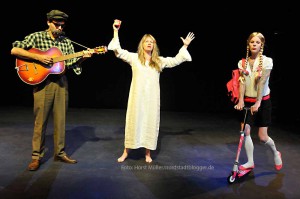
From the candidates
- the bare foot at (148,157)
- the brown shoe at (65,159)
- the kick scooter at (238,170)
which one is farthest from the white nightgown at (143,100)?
the kick scooter at (238,170)

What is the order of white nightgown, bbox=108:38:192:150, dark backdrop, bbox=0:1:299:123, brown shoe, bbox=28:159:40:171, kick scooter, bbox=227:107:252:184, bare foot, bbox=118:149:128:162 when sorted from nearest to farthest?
kick scooter, bbox=227:107:252:184, brown shoe, bbox=28:159:40:171, white nightgown, bbox=108:38:192:150, bare foot, bbox=118:149:128:162, dark backdrop, bbox=0:1:299:123

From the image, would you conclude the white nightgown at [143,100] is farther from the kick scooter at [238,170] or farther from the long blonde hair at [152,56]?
the kick scooter at [238,170]

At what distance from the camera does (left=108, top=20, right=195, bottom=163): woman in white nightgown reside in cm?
309

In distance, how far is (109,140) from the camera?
410 centimetres

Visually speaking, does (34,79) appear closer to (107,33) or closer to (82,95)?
(107,33)

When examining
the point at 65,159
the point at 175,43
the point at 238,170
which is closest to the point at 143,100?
the point at 65,159

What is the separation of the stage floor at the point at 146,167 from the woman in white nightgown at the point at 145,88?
0.31 meters

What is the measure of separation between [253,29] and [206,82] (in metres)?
1.44

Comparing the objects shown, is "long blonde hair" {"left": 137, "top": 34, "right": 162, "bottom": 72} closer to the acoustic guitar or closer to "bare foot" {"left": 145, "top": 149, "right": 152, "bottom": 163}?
the acoustic guitar

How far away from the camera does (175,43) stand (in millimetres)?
6109

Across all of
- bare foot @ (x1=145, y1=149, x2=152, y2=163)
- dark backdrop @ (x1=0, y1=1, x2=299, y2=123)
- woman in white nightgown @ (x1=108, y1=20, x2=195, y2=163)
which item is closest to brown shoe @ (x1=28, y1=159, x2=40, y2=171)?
woman in white nightgown @ (x1=108, y1=20, x2=195, y2=163)

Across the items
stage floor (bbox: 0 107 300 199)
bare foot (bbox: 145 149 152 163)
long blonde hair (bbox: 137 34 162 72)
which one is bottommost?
stage floor (bbox: 0 107 300 199)

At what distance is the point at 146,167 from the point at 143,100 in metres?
0.68

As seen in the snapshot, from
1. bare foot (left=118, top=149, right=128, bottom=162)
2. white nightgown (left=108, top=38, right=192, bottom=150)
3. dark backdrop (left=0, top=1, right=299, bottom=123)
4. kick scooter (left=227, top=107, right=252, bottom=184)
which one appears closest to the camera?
kick scooter (left=227, top=107, right=252, bottom=184)
